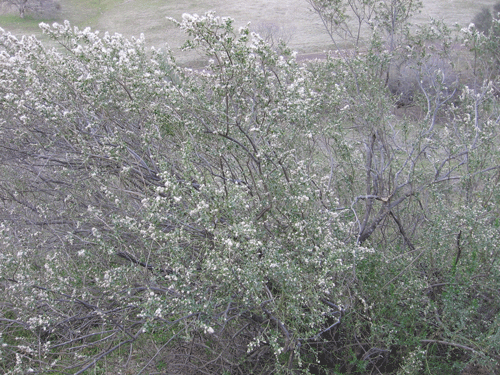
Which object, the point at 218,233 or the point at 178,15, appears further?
the point at 178,15

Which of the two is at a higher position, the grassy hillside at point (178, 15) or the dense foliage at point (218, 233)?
the grassy hillside at point (178, 15)

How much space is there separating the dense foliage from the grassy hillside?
68.7 feet

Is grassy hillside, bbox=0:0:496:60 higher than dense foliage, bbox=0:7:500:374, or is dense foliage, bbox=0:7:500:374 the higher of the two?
grassy hillside, bbox=0:0:496:60

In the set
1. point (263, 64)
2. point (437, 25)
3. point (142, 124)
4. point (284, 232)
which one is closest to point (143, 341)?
point (284, 232)

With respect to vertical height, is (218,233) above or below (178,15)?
below

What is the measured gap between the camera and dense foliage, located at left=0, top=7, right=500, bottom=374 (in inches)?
137

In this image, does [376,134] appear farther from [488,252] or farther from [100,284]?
[100,284]

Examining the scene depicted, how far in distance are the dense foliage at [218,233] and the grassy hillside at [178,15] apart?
2094 centimetres

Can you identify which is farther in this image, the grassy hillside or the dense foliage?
the grassy hillside

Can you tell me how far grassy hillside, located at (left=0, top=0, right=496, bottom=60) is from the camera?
28.4m

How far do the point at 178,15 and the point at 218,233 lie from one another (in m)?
36.8

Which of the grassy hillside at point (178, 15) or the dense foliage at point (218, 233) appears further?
the grassy hillside at point (178, 15)

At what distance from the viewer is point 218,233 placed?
3.16 meters

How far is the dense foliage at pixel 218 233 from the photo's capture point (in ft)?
11.4
